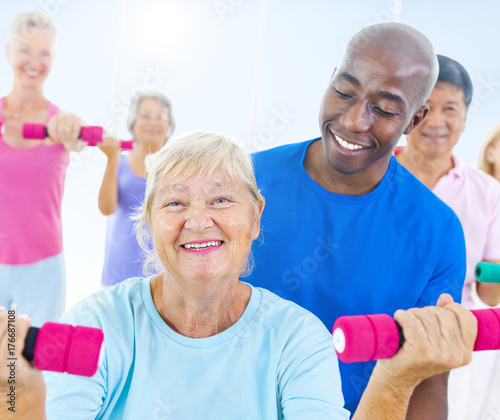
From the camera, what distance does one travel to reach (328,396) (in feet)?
2.95

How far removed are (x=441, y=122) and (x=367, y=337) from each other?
3.55ft

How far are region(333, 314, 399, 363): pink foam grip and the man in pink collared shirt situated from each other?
0.96 metres

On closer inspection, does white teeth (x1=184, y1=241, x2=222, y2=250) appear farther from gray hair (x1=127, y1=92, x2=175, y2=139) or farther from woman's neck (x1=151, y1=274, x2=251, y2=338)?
gray hair (x1=127, y1=92, x2=175, y2=139)

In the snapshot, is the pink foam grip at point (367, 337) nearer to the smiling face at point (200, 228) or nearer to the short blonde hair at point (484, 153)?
the smiling face at point (200, 228)

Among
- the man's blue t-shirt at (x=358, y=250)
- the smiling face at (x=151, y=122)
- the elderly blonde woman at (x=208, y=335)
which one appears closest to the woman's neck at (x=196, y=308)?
the elderly blonde woman at (x=208, y=335)

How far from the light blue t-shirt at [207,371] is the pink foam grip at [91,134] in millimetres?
1051

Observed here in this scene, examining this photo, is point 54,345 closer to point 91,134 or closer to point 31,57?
point 91,134

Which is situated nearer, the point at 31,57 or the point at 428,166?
the point at 428,166

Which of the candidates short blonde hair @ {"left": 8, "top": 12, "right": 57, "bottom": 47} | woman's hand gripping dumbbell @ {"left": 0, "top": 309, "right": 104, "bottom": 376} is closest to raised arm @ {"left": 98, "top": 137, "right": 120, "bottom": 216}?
short blonde hair @ {"left": 8, "top": 12, "right": 57, "bottom": 47}

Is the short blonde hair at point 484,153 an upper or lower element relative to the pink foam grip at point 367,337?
lower

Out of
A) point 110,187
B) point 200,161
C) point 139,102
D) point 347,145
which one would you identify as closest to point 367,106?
point 347,145

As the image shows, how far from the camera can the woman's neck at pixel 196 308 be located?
99 cm

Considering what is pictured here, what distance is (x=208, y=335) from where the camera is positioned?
101 cm

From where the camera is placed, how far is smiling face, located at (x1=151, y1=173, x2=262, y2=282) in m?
0.97
